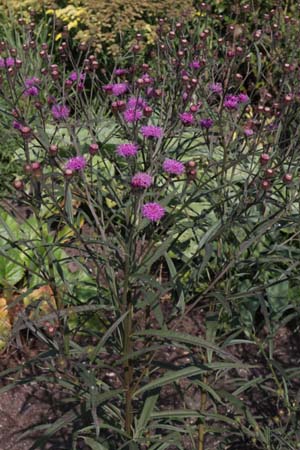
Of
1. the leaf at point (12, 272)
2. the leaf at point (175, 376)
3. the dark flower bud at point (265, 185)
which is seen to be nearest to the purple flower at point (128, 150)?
the dark flower bud at point (265, 185)

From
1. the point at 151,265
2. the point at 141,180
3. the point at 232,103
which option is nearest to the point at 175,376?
the point at 151,265

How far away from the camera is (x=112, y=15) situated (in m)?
5.87

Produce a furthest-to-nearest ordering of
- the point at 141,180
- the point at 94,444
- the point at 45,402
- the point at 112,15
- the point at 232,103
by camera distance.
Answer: the point at 112,15 < the point at 45,402 < the point at 232,103 < the point at 94,444 < the point at 141,180

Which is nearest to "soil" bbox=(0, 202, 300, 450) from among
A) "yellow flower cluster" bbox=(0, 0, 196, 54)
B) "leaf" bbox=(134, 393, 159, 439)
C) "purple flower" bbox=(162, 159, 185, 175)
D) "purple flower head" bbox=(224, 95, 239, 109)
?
"leaf" bbox=(134, 393, 159, 439)

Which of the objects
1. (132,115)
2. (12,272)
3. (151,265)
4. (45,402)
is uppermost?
(132,115)

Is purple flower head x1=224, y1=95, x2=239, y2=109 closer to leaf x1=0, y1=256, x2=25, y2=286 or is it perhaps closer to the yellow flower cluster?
leaf x1=0, y1=256, x2=25, y2=286

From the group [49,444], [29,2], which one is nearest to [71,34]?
[29,2]

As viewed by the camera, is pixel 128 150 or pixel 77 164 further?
pixel 128 150

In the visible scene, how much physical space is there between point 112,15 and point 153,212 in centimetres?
428

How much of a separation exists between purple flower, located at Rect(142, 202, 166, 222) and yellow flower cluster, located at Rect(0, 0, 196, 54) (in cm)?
371

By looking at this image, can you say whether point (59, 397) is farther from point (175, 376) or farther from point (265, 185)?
point (265, 185)

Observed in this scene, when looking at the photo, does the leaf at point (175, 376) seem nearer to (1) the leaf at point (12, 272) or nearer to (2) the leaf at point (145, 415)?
(2) the leaf at point (145, 415)

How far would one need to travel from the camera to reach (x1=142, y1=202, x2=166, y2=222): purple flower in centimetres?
196

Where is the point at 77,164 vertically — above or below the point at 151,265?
above
